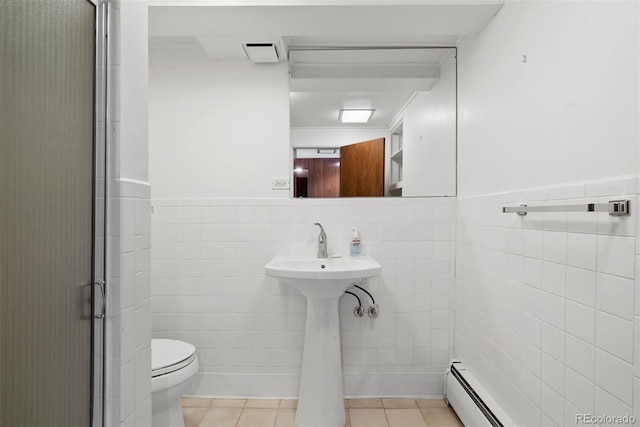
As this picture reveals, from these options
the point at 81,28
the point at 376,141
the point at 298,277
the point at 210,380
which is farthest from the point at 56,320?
the point at 376,141

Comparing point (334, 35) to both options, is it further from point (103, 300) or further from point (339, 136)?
point (103, 300)

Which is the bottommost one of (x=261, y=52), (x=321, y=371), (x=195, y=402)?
(x=195, y=402)

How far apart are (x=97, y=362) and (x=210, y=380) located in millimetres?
1407

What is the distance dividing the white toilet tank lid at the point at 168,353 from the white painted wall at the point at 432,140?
59.9 inches

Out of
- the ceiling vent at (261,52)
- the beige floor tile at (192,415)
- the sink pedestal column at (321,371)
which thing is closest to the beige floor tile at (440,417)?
the sink pedestal column at (321,371)

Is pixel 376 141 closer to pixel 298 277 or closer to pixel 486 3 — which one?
pixel 486 3

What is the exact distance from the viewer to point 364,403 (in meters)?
2.19

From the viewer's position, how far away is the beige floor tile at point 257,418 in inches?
77.3

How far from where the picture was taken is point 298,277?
174 centimetres

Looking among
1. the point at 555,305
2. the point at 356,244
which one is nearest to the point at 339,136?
the point at 356,244

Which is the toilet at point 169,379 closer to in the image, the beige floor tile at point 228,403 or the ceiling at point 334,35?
the beige floor tile at point 228,403

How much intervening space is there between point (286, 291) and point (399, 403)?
968mm

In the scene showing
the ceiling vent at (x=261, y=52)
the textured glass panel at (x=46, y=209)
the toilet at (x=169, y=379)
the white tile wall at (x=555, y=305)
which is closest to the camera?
the textured glass panel at (x=46, y=209)

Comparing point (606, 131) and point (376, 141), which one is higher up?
point (376, 141)
